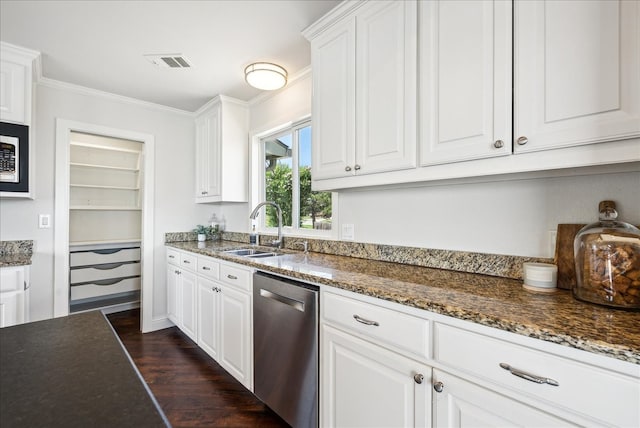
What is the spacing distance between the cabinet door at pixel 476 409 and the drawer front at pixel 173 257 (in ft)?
8.81

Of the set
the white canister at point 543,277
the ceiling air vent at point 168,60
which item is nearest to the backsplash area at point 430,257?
the white canister at point 543,277

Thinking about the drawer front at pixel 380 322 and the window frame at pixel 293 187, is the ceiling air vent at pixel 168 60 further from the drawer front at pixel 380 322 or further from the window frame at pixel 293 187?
the drawer front at pixel 380 322

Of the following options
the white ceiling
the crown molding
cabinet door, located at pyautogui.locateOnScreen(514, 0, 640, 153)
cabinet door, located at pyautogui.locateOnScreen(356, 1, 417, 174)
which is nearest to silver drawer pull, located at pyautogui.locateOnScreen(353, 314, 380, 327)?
cabinet door, located at pyautogui.locateOnScreen(356, 1, 417, 174)

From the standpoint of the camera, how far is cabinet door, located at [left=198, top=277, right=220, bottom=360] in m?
2.28

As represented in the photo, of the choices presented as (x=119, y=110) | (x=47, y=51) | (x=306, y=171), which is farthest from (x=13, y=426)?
(x=119, y=110)

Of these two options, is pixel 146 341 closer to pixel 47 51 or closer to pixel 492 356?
pixel 47 51

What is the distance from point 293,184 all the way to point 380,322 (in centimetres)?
184

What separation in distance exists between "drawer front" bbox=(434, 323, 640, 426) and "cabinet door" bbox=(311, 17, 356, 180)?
3.42 ft

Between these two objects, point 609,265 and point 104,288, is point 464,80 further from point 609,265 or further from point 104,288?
point 104,288

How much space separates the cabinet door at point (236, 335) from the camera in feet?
6.30

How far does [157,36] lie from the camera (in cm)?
205

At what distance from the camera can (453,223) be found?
160cm

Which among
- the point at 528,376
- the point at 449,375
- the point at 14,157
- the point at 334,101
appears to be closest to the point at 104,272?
the point at 14,157

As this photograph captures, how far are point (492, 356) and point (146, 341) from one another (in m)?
3.14
